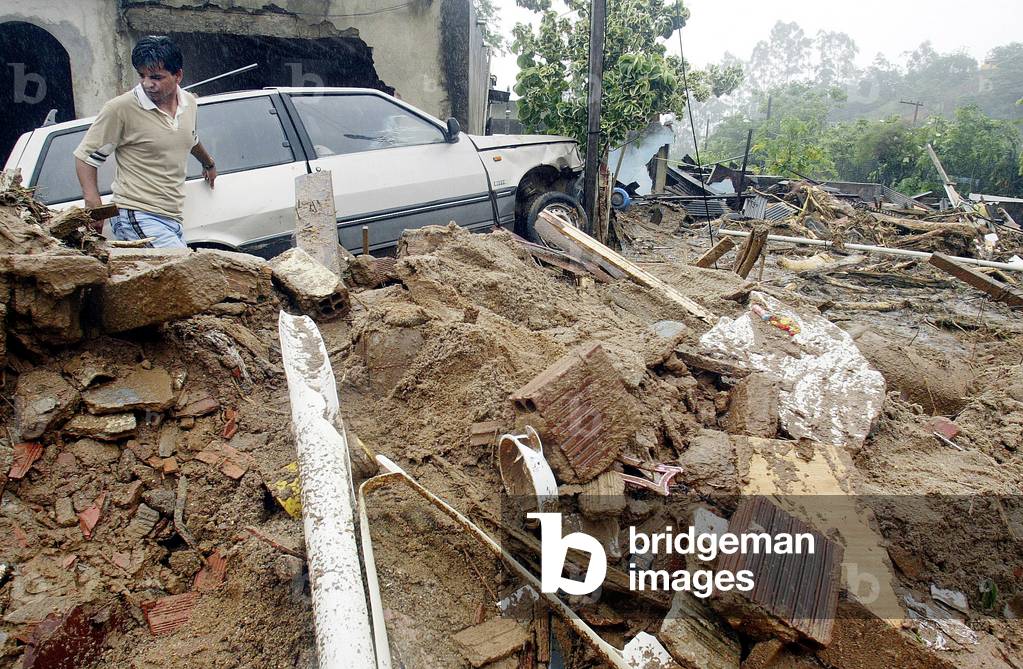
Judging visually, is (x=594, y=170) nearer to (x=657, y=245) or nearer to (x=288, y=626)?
(x=657, y=245)

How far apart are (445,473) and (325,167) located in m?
3.60

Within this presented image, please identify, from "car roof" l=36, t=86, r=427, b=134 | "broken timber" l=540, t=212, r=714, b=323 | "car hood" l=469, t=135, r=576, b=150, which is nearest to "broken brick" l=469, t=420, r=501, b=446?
"broken timber" l=540, t=212, r=714, b=323

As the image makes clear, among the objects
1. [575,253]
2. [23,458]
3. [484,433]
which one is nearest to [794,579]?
[484,433]

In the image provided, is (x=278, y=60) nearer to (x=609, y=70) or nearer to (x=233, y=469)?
(x=609, y=70)

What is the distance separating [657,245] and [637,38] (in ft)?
13.1

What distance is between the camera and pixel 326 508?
2041 mm

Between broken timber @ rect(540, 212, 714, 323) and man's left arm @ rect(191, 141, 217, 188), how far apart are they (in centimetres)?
265

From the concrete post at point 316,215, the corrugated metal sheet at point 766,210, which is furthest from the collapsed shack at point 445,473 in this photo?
the corrugated metal sheet at point 766,210

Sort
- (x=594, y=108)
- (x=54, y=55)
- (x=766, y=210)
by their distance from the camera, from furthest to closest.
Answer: (x=766, y=210), (x=54, y=55), (x=594, y=108)

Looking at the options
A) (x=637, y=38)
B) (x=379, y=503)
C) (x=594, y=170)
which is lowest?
(x=379, y=503)

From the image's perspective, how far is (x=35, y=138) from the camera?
14.9 ft

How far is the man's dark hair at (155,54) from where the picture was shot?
138 inches

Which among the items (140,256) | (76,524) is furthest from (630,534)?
(140,256)

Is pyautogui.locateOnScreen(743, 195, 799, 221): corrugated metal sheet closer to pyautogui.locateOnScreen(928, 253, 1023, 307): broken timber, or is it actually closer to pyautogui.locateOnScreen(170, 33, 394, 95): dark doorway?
pyautogui.locateOnScreen(928, 253, 1023, 307): broken timber
